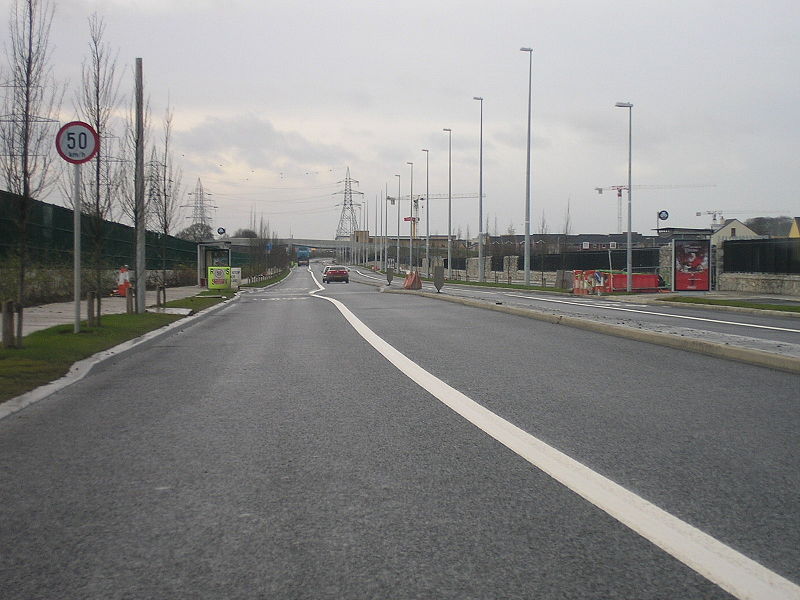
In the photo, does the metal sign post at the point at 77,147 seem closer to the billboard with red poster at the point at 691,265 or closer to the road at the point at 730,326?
the road at the point at 730,326

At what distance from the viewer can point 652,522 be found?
13.2ft

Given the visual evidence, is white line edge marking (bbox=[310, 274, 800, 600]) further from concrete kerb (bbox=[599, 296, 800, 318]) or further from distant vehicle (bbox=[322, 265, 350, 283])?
distant vehicle (bbox=[322, 265, 350, 283])

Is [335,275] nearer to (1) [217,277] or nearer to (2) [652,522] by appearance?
(1) [217,277]

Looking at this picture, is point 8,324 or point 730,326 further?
point 730,326

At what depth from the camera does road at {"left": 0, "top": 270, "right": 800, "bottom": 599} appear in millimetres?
3420

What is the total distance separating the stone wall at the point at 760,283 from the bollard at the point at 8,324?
A: 29.5 metres

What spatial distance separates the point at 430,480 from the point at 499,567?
140 cm

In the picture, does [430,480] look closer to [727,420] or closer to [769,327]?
[727,420]

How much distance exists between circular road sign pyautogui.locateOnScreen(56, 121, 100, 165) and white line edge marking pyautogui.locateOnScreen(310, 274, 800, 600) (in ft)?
30.5

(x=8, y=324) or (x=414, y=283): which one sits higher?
(x=414, y=283)

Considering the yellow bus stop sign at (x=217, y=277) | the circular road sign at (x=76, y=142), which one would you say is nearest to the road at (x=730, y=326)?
the circular road sign at (x=76, y=142)

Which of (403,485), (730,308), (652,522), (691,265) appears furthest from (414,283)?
(652,522)

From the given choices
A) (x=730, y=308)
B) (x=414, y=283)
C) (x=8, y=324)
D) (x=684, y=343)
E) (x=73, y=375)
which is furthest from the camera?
(x=414, y=283)

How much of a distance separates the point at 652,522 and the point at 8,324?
9.79 meters
